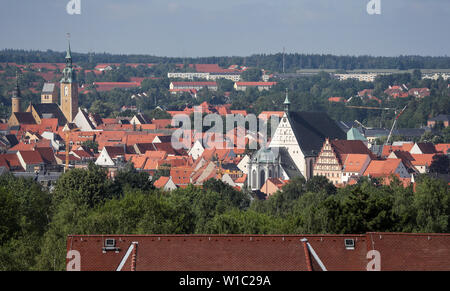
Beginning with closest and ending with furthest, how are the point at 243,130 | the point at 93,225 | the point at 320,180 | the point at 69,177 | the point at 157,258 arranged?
the point at 157,258, the point at 93,225, the point at 69,177, the point at 320,180, the point at 243,130

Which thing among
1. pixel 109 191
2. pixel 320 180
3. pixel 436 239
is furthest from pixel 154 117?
pixel 436 239

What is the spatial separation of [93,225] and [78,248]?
332 inches

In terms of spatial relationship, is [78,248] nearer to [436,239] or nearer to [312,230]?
[436,239]

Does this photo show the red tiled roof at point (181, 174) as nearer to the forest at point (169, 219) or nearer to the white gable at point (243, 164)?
the white gable at point (243, 164)

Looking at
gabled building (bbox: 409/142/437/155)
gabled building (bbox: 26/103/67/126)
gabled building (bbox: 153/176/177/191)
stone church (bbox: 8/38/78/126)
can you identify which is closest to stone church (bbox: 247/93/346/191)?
gabled building (bbox: 153/176/177/191)

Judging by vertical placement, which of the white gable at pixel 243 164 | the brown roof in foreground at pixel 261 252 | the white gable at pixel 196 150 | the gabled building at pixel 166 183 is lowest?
the white gable at pixel 196 150

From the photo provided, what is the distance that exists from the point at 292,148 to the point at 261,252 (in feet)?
219

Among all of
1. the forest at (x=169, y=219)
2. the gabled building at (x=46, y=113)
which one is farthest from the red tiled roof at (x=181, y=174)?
the gabled building at (x=46, y=113)

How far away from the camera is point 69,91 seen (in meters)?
140

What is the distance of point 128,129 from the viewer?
438 feet

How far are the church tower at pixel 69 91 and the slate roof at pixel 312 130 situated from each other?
52.3 meters

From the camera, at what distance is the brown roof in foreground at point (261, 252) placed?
19.4 metres

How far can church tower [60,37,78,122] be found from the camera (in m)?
139

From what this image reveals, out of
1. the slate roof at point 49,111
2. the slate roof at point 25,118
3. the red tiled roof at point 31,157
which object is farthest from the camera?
the slate roof at point 49,111
